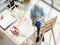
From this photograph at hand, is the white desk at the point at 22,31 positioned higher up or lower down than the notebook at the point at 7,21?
lower down

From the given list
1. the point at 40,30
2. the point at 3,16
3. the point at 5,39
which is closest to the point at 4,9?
Answer: the point at 3,16

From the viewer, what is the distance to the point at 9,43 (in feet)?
18.4

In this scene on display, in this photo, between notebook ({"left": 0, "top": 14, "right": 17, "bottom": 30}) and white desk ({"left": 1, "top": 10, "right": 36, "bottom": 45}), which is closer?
white desk ({"left": 1, "top": 10, "right": 36, "bottom": 45})

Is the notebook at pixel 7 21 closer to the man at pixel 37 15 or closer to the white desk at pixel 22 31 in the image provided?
the white desk at pixel 22 31

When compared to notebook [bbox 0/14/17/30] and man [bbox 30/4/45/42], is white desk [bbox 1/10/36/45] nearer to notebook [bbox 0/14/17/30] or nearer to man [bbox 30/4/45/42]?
notebook [bbox 0/14/17/30]

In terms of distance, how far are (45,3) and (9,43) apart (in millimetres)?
2161

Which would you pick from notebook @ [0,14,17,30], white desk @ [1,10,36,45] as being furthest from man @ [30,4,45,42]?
notebook @ [0,14,17,30]

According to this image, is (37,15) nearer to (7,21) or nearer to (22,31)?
(22,31)

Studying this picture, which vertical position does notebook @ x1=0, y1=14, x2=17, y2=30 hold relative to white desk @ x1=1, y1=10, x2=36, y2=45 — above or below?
above

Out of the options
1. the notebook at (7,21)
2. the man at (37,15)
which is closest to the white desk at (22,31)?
the notebook at (7,21)

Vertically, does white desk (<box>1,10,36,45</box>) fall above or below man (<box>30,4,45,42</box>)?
below

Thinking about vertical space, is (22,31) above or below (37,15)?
below

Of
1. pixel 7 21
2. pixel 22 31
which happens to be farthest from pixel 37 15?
pixel 7 21

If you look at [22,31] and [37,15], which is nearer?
[22,31]
